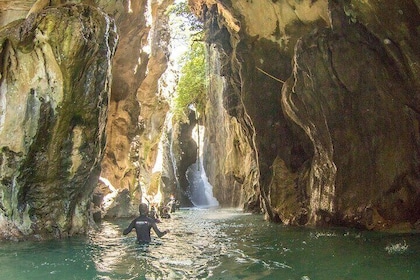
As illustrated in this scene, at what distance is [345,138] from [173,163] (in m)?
28.4

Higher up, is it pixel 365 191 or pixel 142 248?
pixel 365 191

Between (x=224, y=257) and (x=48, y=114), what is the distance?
541 cm

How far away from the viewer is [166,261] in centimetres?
774

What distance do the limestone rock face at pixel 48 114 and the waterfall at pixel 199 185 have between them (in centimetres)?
3119

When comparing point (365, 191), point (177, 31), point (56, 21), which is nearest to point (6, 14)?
point (56, 21)

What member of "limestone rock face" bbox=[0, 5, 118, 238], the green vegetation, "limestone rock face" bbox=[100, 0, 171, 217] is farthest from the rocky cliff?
the green vegetation

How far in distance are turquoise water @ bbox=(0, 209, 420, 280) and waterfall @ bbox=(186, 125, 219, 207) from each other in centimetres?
3127

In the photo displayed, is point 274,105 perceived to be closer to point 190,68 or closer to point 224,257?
point 224,257

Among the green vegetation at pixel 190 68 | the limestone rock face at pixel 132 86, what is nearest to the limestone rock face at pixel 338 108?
the limestone rock face at pixel 132 86

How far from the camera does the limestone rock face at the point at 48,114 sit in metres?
9.99

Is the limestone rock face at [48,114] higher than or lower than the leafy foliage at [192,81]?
lower

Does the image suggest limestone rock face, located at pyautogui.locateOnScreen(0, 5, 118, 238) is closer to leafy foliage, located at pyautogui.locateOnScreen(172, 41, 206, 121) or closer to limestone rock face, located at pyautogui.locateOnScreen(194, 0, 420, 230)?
limestone rock face, located at pyautogui.locateOnScreen(194, 0, 420, 230)

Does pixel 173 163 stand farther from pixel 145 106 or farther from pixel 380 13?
pixel 380 13

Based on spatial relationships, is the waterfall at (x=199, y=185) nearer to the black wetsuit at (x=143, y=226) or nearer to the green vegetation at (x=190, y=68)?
the green vegetation at (x=190, y=68)
